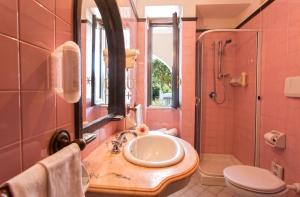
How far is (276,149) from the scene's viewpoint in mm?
1970

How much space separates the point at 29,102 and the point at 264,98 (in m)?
2.32

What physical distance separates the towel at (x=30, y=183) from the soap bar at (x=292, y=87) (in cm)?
185

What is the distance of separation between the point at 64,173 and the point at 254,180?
1.59m

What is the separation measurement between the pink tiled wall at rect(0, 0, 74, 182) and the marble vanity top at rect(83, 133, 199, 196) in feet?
0.91

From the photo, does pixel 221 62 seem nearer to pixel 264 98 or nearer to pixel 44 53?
pixel 264 98

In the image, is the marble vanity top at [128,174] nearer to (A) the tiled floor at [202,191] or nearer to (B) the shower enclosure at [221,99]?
(A) the tiled floor at [202,191]

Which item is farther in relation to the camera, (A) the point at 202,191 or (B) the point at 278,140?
(A) the point at 202,191

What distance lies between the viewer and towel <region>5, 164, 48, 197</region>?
385 mm

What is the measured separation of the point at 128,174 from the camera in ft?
2.84

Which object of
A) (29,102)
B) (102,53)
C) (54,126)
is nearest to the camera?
(29,102)

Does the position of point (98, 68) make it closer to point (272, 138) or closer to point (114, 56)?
point (114, 56)

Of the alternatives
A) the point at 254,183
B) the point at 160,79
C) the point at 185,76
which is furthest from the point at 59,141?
the point at 160,79

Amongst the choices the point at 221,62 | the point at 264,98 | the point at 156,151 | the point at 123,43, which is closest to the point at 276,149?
the point at 264,98

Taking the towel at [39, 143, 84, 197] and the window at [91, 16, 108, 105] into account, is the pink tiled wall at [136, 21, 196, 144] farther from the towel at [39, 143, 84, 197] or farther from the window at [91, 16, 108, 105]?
the towel at [39, 143, 84, 197]
